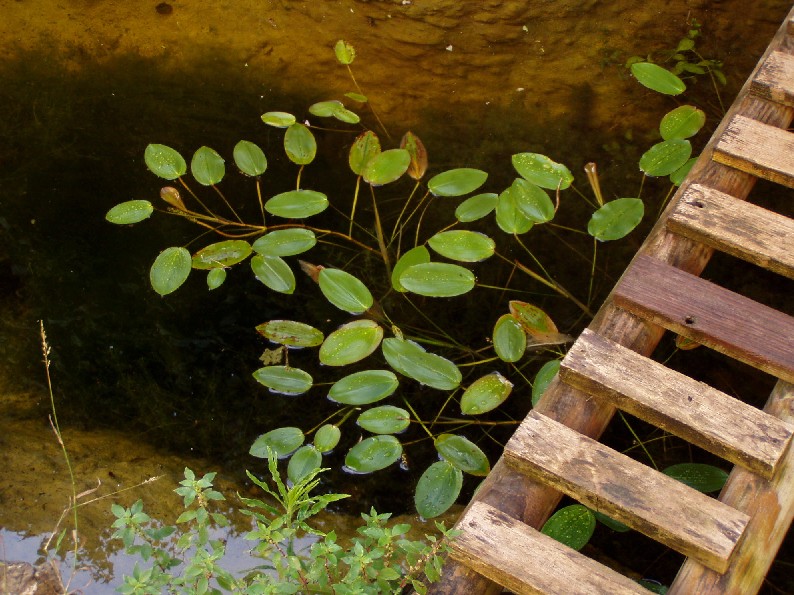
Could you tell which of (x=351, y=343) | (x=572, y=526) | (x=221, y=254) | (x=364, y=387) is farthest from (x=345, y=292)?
(x=572, y=526)

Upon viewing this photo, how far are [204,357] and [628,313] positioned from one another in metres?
0.96

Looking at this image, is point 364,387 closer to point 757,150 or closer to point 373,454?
point 373,454

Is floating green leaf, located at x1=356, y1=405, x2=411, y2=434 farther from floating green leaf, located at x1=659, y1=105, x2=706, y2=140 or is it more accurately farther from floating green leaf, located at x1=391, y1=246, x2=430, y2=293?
floating green leaf, located at x1=659, y1=105, x2=706, y2=140

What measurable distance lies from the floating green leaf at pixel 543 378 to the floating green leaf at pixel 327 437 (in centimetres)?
43

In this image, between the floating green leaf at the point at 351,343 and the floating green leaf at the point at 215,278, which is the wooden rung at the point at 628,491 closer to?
the floating green leaf at the point at 351,343

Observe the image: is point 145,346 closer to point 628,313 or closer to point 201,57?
point 201,57

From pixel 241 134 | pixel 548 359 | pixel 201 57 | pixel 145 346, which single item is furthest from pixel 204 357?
pixel 201 57

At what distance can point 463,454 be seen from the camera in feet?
5.62

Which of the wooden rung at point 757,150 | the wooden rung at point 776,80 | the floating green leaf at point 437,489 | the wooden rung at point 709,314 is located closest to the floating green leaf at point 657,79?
the wooden rung at point 776,80

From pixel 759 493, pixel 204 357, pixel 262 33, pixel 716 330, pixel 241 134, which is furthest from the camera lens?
pixel 262 33

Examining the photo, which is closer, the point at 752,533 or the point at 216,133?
the point at 752,533

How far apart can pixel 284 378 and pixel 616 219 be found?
0.88 m

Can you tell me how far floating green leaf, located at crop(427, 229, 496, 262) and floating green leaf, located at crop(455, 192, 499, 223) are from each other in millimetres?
54

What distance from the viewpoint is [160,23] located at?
2.39 m
